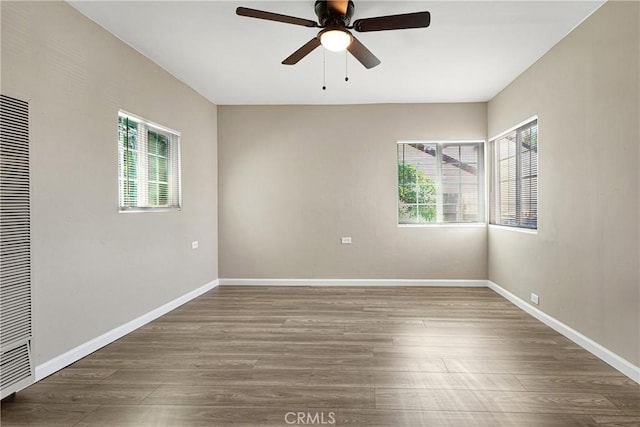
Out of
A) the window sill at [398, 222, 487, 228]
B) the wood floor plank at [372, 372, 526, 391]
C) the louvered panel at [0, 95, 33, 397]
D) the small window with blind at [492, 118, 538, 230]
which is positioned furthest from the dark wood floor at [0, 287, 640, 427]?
the window sill at [398, 222, 487, 228]

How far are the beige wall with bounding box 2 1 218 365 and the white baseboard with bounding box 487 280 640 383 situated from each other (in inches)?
157

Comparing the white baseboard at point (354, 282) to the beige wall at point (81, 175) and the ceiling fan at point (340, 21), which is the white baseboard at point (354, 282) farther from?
the ceiling fan at point (340, 21)

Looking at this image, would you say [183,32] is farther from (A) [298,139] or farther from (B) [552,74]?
(B) [552,74]

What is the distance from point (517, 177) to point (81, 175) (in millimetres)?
4649

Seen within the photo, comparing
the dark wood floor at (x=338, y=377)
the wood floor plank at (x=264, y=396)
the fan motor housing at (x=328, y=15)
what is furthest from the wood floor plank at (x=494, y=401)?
the fan motor housing at (x=328, y=15)

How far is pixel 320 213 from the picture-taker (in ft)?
19.3

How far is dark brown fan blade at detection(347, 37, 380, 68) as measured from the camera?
2961 millimetres

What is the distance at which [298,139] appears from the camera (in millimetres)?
5891

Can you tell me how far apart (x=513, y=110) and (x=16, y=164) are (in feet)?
16.1

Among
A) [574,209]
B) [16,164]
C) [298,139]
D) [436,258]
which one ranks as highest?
[298,139]

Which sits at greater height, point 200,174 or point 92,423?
point 200,174

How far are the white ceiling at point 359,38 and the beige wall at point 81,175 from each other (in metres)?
0.33

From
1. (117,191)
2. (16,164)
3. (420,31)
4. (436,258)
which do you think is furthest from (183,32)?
(436,258)

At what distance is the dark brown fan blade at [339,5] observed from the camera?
2.58m
